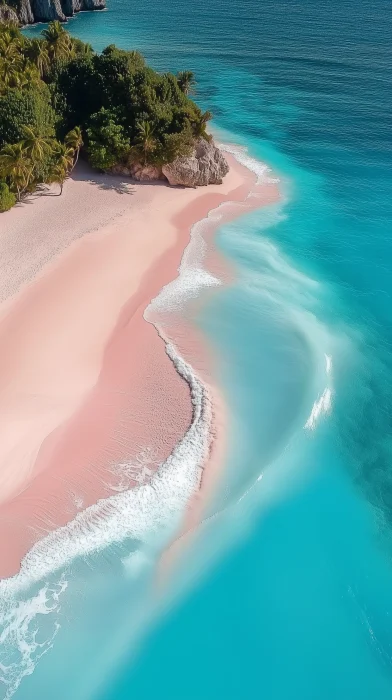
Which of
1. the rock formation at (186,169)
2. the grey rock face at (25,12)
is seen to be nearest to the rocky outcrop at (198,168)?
the rock formation at (186,169)

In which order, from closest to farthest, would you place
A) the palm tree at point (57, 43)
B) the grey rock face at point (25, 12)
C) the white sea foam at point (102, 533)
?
1. the white sea foam at point (102, 533)
2. the palm tree at point (57, 43)
3. the grey rock face at point (25, 12)

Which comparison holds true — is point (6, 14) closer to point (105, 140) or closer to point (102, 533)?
point (105, 140)

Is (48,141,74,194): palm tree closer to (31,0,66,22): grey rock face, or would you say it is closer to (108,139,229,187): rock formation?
(108,139,229,187): rock formation

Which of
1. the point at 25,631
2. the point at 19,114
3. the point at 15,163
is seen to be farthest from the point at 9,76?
the point at 25,631

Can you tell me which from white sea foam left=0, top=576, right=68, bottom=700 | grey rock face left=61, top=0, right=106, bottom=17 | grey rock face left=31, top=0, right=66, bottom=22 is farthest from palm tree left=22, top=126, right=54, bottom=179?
grey rock face left=61, top=0, right=106, bottom=17

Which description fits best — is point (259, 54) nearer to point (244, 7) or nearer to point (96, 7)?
point (244, 7)

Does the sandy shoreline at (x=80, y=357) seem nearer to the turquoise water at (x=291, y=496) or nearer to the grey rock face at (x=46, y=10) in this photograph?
the turquoise water at (x=291, y=496)
